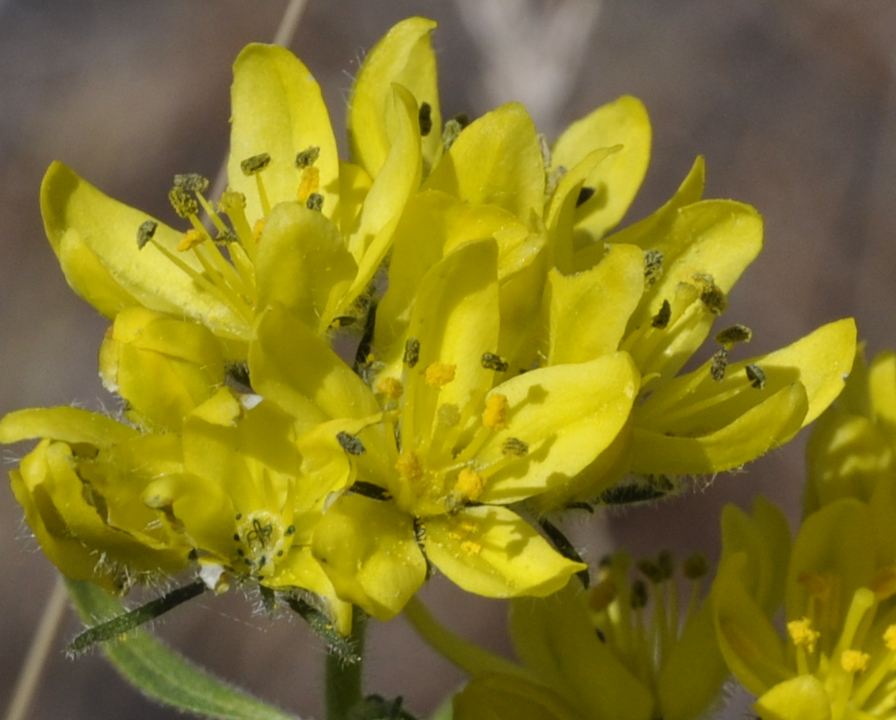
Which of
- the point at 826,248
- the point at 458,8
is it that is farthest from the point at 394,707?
the point at 458,8

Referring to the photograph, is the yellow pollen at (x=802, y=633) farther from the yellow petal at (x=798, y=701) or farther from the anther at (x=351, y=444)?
A: the anther at (x=351, y=444)

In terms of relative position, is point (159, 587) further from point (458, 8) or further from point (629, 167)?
point (458, 8)

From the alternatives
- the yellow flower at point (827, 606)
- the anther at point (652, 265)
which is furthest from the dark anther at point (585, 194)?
the yellow flower at point (827, 606)

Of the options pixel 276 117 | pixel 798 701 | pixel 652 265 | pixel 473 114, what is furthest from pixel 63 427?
pixel 473 114

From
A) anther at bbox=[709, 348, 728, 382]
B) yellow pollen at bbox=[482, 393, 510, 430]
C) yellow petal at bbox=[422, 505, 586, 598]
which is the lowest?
yellow petal at bbox=[422, 505, 586, 598]

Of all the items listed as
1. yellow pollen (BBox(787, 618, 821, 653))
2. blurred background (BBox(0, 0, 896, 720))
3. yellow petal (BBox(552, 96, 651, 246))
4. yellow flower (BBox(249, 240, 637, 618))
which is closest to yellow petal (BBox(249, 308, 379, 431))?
yellow flower (BBox(249, 240, 637, 618))

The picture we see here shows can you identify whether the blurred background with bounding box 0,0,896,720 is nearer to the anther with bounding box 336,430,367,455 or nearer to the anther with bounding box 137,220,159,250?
the anther with bounding box 137,220,159,250

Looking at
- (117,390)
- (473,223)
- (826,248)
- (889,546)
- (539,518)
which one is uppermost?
(473,223)
